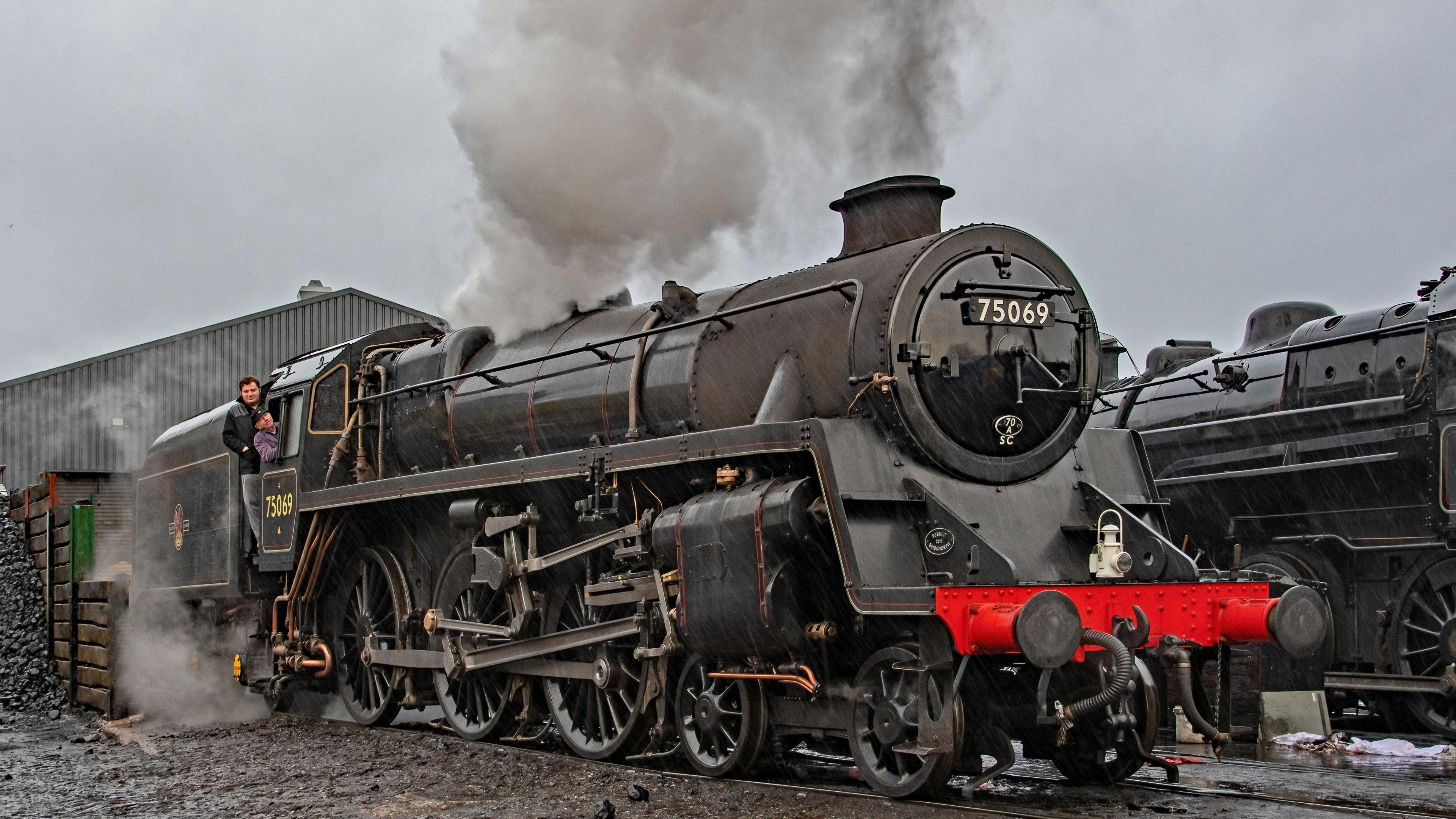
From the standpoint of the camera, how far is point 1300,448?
9992mm

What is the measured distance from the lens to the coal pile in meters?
13.3

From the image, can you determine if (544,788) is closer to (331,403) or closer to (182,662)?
(331,403)

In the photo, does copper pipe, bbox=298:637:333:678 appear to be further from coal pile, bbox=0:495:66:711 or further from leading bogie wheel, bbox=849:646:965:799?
leading bogie wheel, bbox=849:646:965:799

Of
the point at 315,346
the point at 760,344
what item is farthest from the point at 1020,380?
the point at 315,346

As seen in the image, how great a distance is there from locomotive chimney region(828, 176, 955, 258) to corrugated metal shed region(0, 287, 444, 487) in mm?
17543

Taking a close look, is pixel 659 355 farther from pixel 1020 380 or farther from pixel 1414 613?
pixel 1414 613

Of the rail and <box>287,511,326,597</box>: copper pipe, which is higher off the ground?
the rail

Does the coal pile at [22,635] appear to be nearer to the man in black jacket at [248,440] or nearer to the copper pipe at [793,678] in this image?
the man in black jacket at [248,440]

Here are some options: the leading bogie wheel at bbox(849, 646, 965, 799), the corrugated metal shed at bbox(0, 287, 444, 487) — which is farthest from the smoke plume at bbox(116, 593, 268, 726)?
the corrugated metal shed at bbox(0, 287, 444, 487)

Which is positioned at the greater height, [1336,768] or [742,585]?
[742,585]

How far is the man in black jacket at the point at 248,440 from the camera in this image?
11188mm

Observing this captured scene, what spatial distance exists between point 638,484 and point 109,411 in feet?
68.3

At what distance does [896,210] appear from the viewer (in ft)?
24.3

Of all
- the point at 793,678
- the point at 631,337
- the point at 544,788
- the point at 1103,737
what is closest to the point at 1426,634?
the point at 1103,737
